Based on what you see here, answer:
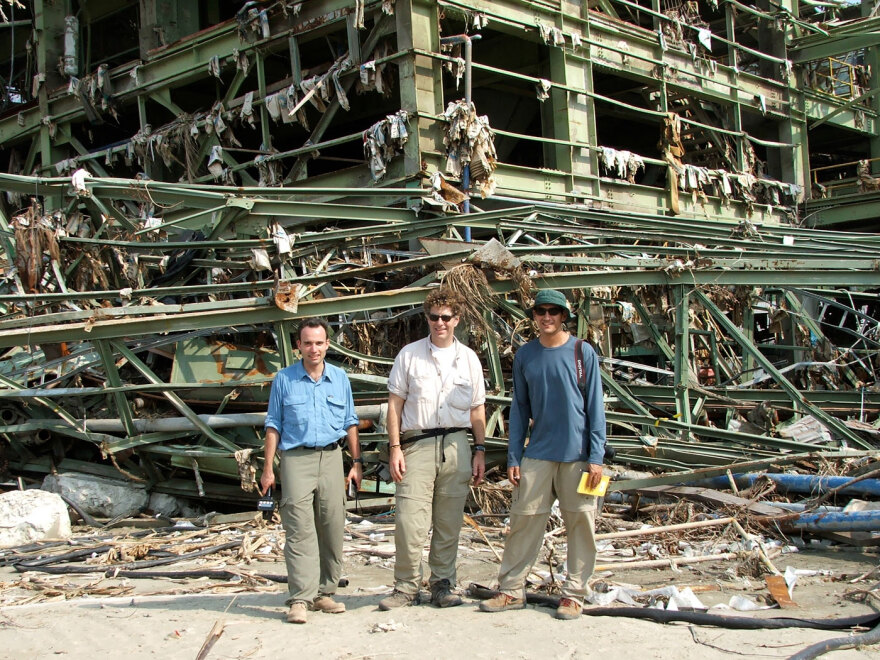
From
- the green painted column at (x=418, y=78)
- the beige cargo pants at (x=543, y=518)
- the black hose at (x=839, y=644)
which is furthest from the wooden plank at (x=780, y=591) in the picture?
the green painted column at (x=418, y=78)

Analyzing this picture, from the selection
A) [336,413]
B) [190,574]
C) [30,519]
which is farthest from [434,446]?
[30,519]

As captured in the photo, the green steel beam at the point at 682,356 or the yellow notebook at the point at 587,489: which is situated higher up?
the green steel beam at the point at 682,356

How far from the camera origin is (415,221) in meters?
10.1

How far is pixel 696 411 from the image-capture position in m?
10.1

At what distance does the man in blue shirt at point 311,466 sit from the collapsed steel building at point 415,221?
2522 millimetres

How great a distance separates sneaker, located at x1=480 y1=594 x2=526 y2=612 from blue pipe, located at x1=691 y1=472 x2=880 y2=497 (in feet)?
11.3

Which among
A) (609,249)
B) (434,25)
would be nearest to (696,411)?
(609,249)

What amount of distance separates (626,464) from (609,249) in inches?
87.0

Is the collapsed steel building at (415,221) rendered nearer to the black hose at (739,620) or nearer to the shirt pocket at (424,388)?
the shirt pocket at (424,388)

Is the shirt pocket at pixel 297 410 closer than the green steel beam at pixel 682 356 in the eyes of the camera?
Yes

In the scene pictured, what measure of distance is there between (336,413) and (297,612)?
1.21 m

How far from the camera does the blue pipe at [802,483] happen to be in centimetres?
734

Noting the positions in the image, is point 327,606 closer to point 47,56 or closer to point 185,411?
point 185,411

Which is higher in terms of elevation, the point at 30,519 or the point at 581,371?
the point at 581,371
